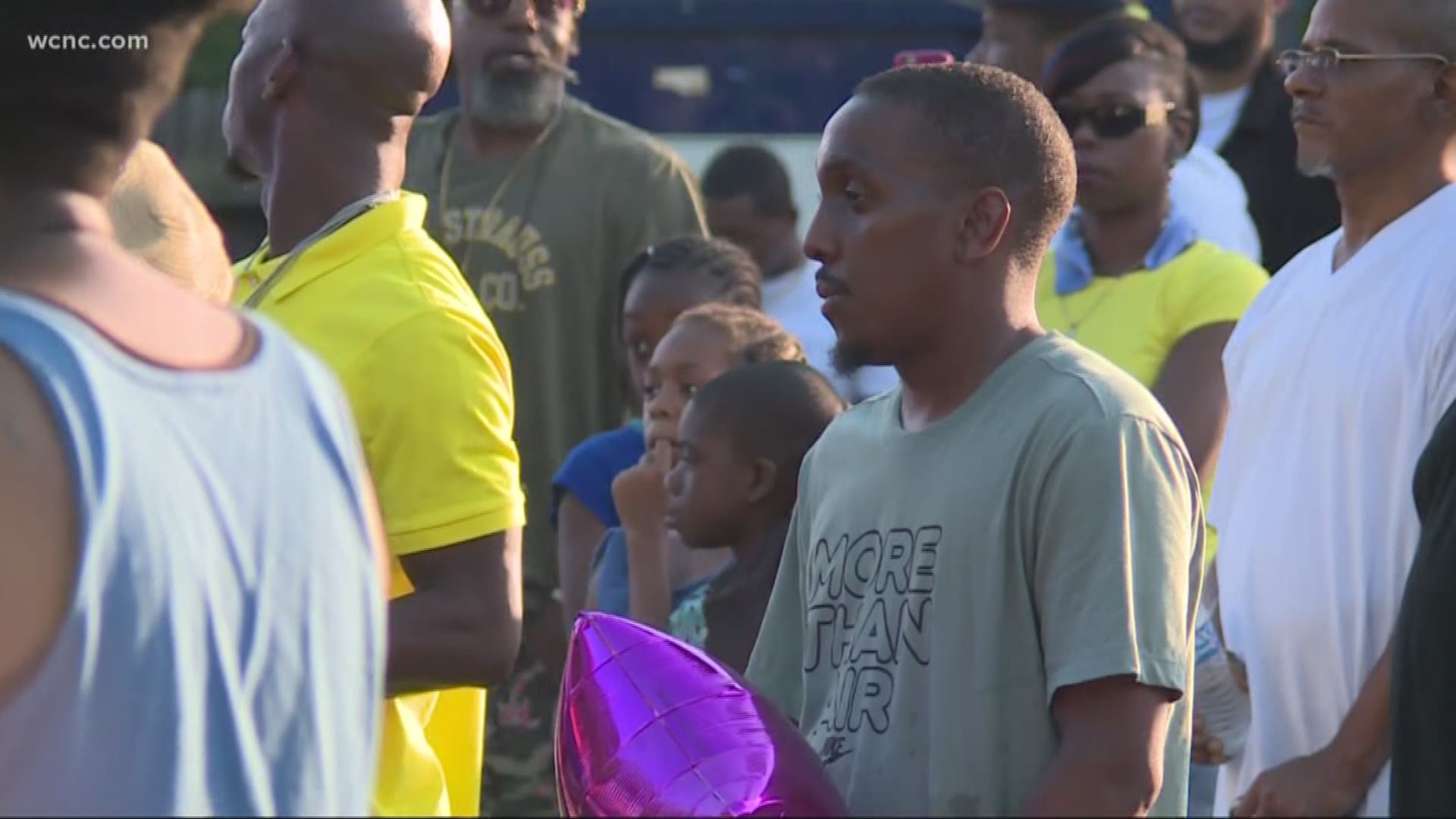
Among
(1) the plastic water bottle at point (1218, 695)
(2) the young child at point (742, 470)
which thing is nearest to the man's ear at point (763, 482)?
(2) the young child at point (742, 470)

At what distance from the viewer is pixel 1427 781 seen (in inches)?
146

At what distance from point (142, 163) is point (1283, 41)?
865 centimetres

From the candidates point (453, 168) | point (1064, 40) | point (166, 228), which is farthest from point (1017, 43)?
point (166, 228)

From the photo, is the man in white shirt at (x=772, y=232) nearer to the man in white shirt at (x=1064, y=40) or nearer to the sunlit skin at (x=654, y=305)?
the man in white shirt at (x=1064, y=40)

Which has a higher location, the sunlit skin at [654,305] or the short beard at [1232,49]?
the short beard at [1232,49]

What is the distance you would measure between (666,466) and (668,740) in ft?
7.23

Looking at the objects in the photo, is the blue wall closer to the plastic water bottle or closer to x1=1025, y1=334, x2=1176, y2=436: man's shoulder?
the plastic water bottle

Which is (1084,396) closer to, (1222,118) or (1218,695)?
(1218,695)

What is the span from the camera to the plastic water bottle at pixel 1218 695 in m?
4.61

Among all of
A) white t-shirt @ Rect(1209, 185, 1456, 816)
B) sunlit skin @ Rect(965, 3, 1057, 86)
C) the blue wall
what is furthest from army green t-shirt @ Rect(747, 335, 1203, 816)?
the blue wall

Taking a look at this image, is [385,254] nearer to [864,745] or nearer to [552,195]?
[864,745]

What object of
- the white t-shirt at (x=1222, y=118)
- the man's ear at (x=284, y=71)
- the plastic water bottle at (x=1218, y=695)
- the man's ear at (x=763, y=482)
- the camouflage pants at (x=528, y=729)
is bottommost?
the camouflage pants at (x=528, y=729)

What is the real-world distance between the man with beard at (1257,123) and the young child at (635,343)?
2.32 m

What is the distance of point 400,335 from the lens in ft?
11.1
